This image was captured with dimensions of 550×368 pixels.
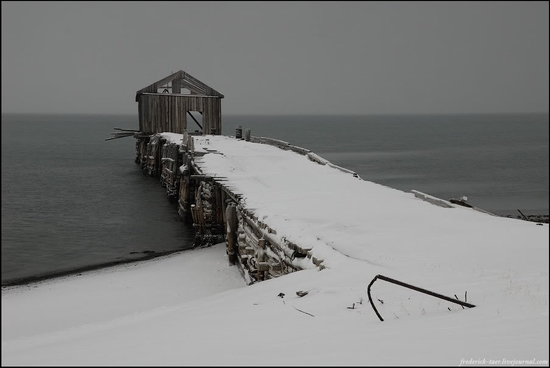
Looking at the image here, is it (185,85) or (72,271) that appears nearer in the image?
(72,271)

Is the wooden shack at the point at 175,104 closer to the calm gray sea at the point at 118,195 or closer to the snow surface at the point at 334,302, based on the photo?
the calm gray sea at the point at 118,195

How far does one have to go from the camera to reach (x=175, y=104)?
125ft

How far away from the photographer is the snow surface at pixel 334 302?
480 cm

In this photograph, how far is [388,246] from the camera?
346 inches

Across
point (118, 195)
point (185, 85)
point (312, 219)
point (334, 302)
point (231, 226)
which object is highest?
point (185, 85)

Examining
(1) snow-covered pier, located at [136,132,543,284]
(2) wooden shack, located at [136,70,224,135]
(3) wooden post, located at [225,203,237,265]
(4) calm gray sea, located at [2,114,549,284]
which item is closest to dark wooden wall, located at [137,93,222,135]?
(2) wooden shack, located at [136,70,224,135]

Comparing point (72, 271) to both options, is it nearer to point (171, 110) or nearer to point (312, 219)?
point (312, 219)

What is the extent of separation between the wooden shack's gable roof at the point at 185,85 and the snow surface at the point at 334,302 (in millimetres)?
25093

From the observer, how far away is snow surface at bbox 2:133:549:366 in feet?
15.8

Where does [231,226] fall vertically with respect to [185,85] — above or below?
below

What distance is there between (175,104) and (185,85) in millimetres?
1776

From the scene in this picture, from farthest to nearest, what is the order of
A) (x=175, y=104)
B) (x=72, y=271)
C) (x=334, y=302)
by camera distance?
(x=175, y=104) < (x=72, y=271) < (x=334, y=302)

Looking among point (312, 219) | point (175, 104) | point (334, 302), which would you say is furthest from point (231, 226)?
point (175, 104)

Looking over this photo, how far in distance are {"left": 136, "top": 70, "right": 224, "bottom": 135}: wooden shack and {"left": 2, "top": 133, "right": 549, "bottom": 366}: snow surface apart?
2477cm
